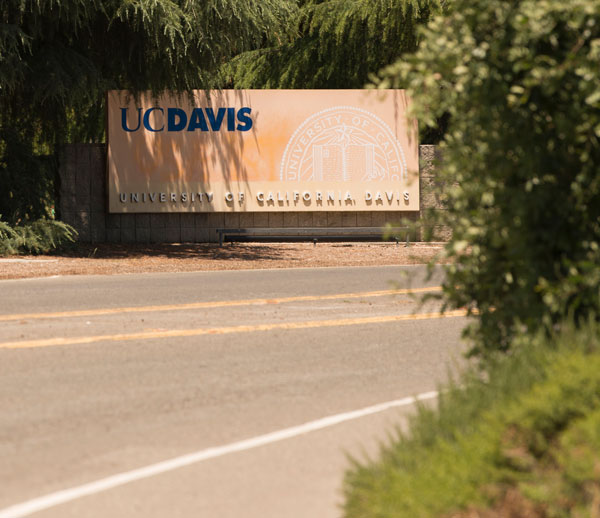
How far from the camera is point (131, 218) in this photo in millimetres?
27641

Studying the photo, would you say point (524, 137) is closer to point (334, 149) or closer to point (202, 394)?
point (202, 394)

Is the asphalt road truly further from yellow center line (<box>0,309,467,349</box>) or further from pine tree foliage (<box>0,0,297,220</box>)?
pine tree foliage (<box>0,0,297,220</box>)

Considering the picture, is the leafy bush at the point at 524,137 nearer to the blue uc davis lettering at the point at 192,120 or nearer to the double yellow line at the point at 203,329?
the double yellow line at the point at 203,329

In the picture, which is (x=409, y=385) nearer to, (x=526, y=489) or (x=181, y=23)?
(x=526, y=489)

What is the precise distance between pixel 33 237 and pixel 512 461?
2009 cm

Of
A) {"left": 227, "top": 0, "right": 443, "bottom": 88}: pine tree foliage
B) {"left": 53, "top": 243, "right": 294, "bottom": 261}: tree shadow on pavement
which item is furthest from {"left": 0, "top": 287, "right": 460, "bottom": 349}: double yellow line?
{"left": 227, "top": 0, "right": 443, "bottom": 88}: pine tree foliage

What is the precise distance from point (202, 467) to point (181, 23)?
18724mm

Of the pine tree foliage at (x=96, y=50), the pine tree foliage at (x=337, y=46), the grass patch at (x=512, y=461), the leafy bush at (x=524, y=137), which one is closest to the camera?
the grass patch at (x=512, y=461)

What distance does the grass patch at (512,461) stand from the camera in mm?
4176

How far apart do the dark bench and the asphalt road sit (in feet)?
36.6

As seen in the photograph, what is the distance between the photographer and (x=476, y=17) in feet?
18.6

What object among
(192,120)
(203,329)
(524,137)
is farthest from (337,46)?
(524,137)

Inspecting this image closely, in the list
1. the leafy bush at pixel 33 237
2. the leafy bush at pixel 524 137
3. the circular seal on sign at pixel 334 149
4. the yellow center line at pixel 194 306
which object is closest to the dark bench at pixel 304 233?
the circular seal on sign at pixel 334 149

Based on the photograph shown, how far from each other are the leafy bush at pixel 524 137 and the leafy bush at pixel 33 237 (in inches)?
714
